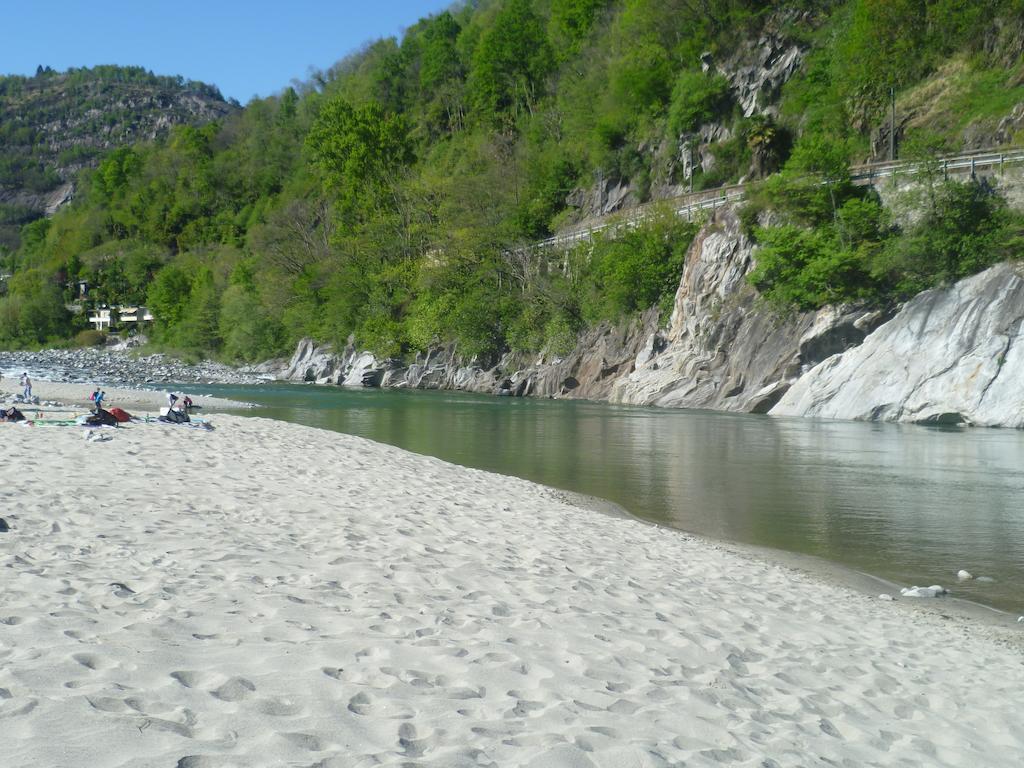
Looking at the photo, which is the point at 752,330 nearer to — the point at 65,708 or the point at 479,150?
the point at 65,708

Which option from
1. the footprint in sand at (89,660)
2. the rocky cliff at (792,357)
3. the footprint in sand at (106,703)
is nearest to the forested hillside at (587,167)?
the rocky cliff at (792,357)

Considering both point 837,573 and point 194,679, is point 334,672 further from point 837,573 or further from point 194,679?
point 837,573

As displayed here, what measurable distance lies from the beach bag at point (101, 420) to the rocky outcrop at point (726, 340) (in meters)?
29.2

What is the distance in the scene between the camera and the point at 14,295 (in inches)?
5226

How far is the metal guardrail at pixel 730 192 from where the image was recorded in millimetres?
38219

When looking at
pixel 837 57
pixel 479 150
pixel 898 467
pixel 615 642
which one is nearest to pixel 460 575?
pixel 615 642

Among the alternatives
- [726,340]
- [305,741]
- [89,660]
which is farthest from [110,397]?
[305,741]

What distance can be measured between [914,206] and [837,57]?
23.1m

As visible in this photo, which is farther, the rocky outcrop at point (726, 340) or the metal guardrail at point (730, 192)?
the rocky outcrop at point (726, 340)

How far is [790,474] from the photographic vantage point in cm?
1855

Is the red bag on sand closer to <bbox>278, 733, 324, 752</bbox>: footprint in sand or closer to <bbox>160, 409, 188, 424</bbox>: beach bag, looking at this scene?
<bbox>160, 409, 188, 424</bbox>: beach bag

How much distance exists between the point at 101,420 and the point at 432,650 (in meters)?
15.5

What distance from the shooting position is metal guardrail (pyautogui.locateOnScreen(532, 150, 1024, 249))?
38.2 meters

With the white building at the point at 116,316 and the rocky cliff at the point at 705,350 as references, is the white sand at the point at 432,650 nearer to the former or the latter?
the rocky cliff at the point at 705,350
